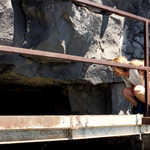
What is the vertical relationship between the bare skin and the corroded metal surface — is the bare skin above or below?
above

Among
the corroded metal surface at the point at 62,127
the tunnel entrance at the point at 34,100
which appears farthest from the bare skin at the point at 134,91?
the tunnel entrance at the point at 34,100

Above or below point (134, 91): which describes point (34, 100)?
below

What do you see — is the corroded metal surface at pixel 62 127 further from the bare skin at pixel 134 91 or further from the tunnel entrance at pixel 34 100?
the tunnel entrance at pixel 34 100

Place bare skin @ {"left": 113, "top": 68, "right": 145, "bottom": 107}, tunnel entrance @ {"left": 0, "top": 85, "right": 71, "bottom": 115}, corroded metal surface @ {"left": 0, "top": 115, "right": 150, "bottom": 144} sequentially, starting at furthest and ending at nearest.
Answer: tunnel entrance @ {"left": 0, "top": 85, "right": 71, "bottom": 115} < bare skin @ {"left": 113, "top": 68, "right": 145, "bottom": 107} < corroded metal surface @ {"left": 0, "top": 115, "right": 150, "bottom": 144}

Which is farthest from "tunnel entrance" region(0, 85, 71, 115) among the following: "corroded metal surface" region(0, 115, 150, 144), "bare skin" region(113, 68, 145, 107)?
"corroded metal surface" region(0, 115, 150, 144)

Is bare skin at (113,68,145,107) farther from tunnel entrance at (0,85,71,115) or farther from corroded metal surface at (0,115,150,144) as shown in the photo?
tunnel entrance at (0,85,71,115)

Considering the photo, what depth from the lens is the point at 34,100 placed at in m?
5.48

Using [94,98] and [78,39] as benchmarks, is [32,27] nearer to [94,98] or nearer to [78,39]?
[78,39]

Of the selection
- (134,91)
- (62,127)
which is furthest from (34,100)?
(62,127)

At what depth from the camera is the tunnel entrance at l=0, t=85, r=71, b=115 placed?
16.1ft

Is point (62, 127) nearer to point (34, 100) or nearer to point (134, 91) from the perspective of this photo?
point (134, 91)

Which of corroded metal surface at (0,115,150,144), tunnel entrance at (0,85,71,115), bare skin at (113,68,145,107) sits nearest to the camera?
corroded metal surface at (0,115,150,144)

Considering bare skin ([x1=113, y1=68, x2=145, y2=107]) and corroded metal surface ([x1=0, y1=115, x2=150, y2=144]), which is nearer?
corroded metal surface ([x1=0, y1=115, x2=150, y2=144])

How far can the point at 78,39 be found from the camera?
3.72 m
